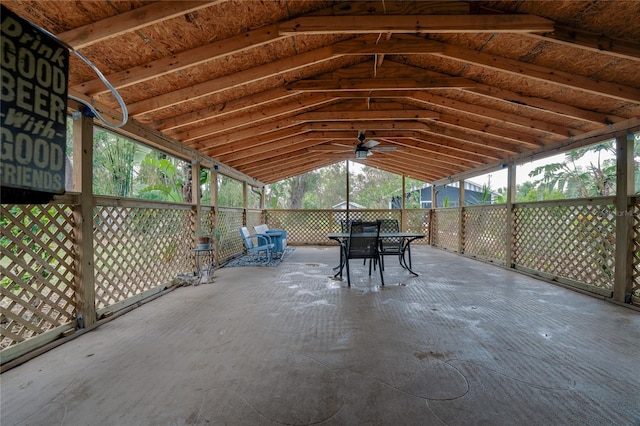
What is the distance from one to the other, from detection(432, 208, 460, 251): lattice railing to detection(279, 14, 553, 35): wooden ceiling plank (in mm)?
6145

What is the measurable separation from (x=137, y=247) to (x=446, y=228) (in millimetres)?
8148

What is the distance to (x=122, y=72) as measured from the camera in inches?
108

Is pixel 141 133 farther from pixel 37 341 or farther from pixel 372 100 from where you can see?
pixel 372 100

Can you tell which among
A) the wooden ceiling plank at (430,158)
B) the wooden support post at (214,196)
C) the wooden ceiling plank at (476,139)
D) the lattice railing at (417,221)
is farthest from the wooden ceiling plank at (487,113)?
the lattice railing at (417,221)

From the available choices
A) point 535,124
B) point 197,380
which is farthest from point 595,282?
point 197,380

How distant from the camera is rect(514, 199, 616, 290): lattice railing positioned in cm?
A: 385

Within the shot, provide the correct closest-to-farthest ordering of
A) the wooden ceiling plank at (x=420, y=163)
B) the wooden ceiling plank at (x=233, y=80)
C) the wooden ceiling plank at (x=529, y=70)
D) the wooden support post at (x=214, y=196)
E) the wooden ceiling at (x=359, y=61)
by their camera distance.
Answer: the wooden ceiling at (x=359, y=61)
the wooden ceiling plank at (x=529, y=70)
the wooden ceiling plank at (x=233, y=80)
the wooden support post at (x=214, y=196)
the wooden ceiling plank at (x=420, y=163)

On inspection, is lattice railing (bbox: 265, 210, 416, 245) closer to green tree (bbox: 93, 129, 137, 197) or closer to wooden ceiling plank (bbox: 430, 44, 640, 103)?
green tree (bbox: 93, 129, 137, 197)

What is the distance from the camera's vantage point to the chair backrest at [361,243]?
14.2 ft

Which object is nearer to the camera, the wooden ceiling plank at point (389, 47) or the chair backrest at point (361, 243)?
the wooden ceiling plank at point (389, 47)

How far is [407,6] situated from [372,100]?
7.99 feet

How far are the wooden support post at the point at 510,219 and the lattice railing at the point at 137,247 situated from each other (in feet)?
19.5

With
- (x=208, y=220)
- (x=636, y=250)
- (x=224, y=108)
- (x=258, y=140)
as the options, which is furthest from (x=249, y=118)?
(x=636, y=250)

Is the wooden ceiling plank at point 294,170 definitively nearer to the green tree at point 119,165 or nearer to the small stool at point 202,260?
the green tree at point 119,165
